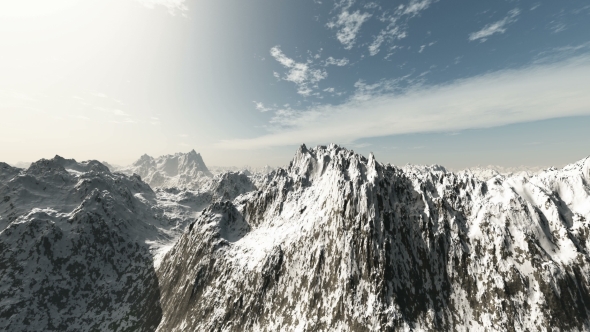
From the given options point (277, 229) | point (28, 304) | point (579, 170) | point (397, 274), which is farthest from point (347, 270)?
point (28, 304)

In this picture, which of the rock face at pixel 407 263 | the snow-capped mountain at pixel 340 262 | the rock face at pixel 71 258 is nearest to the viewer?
the rock face at pixel 407 263

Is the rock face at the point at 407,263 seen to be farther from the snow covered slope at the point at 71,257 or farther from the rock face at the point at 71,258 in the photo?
the rock face at the point at 71,258

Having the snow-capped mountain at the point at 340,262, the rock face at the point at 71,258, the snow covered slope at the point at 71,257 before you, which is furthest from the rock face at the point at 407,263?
the rock face at the point at 71,258

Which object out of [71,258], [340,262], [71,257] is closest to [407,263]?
[340,262]

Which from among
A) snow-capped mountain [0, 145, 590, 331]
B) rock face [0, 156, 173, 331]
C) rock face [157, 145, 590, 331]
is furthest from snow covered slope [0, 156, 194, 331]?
rock face [157, 145, 590, 331]

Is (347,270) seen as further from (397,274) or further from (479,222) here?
(479,222)

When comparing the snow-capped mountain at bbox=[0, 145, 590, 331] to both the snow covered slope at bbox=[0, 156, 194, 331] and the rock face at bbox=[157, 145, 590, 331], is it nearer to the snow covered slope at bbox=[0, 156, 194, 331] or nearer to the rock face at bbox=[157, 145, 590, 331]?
the rock face at bbox=[157, 145, 590, 331]
